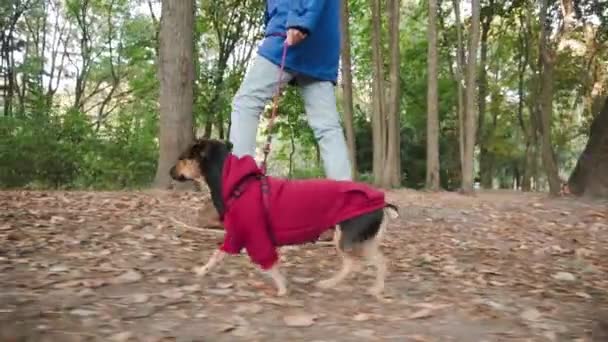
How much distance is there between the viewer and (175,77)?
8.08m

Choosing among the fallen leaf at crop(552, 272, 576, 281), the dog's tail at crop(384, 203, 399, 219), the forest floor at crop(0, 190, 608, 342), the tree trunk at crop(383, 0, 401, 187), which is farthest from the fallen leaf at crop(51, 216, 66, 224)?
the tree trunk at crop(383, 0, 401, 187)

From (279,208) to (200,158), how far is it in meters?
0.65

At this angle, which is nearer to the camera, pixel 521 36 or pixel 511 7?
pixel 511 7

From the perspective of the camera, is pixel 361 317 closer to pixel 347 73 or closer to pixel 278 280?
pixel 278 280

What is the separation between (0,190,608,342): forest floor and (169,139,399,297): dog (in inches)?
11.6

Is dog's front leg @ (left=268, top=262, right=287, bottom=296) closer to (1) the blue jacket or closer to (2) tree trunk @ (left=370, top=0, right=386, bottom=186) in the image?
(1) the blue jacket

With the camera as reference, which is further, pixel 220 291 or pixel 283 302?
pixel 220 291

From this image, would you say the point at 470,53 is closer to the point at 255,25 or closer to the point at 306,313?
the point at 306,313

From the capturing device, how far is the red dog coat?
140 inches

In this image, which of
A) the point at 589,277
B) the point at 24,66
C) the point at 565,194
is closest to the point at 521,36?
the point at 565,194

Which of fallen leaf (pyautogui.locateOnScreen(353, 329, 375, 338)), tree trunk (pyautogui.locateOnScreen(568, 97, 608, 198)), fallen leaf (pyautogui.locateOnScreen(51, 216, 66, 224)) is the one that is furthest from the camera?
tree trunk (pyautogui.locateOnScreen(568, 97, 608, 198))

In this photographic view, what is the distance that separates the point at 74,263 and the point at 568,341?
9.38 feet

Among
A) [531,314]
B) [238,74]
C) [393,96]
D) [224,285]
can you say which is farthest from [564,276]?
[238,74]

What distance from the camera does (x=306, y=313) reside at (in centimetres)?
339
